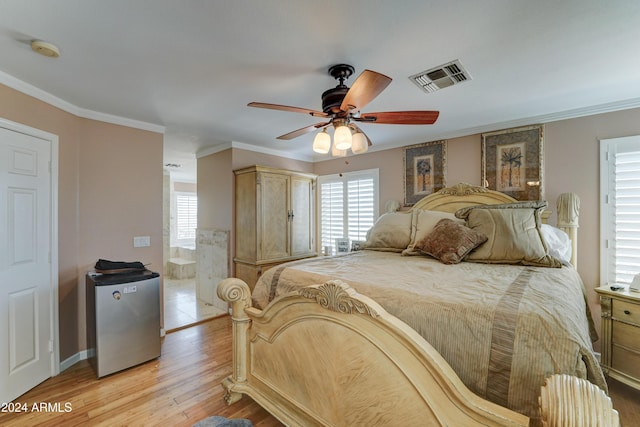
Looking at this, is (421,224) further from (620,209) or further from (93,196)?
(93,196)

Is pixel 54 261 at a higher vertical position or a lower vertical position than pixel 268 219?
lower

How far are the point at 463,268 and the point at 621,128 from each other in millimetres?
2156

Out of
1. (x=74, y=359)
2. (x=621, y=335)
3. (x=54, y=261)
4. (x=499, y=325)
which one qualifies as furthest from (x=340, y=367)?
(x=74, y=359)

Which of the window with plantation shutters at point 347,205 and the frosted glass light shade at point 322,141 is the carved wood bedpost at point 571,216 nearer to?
the window with plantation shutters at point 347,205

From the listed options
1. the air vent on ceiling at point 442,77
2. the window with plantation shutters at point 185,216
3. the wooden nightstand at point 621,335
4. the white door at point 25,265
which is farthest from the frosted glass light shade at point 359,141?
the window with plantation shutters at point 185,216

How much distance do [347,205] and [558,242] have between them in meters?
2.60

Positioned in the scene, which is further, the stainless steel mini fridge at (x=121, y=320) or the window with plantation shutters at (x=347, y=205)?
the window with plantation shutters at (x=347, y=205)

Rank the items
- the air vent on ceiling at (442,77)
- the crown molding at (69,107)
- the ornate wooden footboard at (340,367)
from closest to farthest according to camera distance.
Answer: the ornate wooden footboard at (340,367) → the air vent on ceiling at (442,77) → the crown molding at (69,107)

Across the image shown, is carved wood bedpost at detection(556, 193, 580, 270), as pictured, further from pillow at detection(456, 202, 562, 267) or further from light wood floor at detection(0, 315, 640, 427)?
light wood floor at detection(0, 315, 640, 427)

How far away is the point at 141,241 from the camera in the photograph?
3.05 meters

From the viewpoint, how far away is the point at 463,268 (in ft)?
6.19

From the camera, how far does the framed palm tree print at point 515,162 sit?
2842 millimetres

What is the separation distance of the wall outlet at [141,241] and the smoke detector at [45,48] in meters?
1.85

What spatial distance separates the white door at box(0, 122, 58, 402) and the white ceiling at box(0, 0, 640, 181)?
22.3 inches
